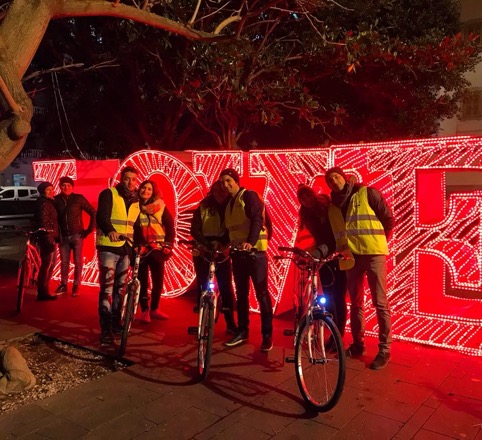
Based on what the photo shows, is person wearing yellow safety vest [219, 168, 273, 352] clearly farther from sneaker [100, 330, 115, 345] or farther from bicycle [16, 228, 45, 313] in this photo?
bicycle [16, 228, 45, 313]

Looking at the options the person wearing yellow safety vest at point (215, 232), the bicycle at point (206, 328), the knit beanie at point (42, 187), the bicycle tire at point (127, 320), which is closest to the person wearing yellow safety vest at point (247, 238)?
the person wearing yellow safety vest at point (215, 232)

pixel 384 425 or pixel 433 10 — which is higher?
pixel 433 10

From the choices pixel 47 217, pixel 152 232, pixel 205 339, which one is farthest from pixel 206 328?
pixel 47 217

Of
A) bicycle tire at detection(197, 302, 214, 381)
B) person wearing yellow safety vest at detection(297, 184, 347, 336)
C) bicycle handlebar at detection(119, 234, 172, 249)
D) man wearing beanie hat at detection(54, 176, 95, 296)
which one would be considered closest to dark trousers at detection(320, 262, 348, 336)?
person wearing yellow safety vest at detection(297, 184, 347, 336)

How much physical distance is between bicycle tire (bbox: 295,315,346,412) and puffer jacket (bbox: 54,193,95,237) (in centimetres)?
523

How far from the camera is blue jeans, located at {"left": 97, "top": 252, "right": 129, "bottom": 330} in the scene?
6.32 m

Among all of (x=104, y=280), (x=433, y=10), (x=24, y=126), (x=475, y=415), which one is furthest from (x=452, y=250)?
Answer: (x=433, y=10)

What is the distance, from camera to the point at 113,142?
14.8 meters

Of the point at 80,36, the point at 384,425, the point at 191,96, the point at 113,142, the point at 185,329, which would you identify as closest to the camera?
the point at 384,425

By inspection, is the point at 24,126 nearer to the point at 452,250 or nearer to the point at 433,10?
the point at 452,250

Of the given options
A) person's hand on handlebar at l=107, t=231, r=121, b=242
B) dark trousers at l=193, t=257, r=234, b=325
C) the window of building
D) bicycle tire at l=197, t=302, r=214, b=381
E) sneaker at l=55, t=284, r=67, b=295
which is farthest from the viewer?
the window of building

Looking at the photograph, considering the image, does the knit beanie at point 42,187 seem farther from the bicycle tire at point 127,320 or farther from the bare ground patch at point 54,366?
the bicycle tire at point 127,320

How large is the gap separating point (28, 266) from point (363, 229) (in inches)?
222

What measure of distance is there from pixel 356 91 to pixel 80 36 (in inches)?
292
